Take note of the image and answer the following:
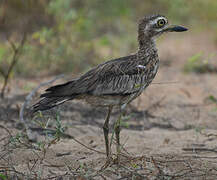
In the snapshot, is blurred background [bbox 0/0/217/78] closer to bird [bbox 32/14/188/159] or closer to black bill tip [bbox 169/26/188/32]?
bird [bbox 32/14/188/159]

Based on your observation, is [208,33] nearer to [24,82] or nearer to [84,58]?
[84,58]

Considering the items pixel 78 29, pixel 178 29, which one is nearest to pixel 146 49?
pixel 178 29

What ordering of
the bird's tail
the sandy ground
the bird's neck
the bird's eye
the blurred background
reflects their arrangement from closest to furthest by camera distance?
1. the sandy ground
2. the bird's tail
3. the bird's neck
4. the bird's eye
5. the blurred background

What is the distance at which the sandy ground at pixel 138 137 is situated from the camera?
380 centimetres

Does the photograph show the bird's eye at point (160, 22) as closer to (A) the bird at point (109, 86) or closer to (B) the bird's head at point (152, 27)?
(B) the bird's head at point (152, 27)

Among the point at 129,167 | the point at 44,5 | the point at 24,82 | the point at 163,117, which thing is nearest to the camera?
the point at 129,167

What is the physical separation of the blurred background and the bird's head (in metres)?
2.09

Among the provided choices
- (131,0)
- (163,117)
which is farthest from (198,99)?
(131,0)

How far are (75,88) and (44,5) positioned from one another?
508cm

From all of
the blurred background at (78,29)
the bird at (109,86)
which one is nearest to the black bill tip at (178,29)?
the bird at (109,86)

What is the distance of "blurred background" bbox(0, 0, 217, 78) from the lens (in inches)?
305

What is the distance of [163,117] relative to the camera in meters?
6.02

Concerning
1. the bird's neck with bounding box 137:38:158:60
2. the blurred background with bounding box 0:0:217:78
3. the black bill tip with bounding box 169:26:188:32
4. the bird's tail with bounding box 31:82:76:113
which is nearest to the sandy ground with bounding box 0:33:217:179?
the bird's tail with bounding box 31:82:76:113

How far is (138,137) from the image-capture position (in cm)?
522
